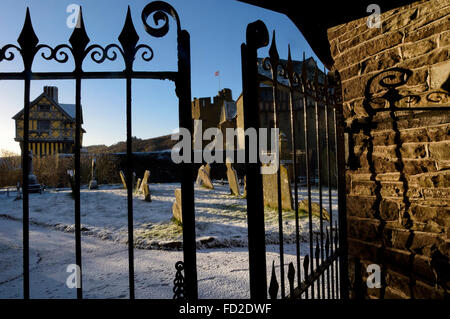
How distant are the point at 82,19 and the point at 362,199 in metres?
2.53

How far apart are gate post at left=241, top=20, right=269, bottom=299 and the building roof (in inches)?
21.7

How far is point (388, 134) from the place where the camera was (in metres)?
1.91

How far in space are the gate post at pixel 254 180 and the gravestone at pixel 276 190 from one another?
468cm

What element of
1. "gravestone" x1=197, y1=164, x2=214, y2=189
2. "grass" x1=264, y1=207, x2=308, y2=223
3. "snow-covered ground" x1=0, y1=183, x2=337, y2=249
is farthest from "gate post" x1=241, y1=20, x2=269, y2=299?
"gravestone" x1=197, y1=164, x2=214, y2=189

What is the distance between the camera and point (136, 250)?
4168mm

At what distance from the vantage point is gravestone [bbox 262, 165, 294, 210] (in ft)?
20.2

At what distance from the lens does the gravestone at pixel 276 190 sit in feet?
20.2

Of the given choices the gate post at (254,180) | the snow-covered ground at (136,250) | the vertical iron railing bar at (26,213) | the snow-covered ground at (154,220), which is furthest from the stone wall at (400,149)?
the snow-covered ground at (154,220)

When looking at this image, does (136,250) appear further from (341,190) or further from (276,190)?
(276,190)

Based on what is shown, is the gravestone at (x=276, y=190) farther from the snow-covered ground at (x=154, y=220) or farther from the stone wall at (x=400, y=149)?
the stone wall at (x=400, y=149)

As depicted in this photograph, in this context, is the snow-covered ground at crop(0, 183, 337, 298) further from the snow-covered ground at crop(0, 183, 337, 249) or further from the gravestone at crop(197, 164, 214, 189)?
the gravestone at crop(197, 164, 214, 189)

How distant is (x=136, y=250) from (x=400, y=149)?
4.18 meters

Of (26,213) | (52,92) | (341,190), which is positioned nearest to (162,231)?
(341,190)

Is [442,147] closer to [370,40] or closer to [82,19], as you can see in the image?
[370,40]
